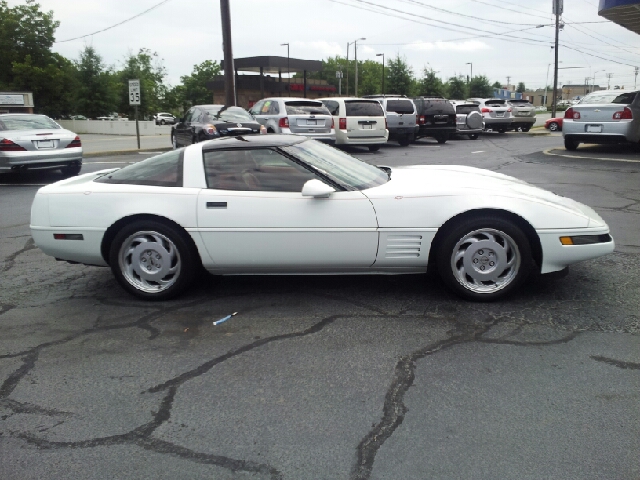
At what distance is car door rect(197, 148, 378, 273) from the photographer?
4422mm

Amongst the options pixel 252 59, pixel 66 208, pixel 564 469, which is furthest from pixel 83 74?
pixel 564 469

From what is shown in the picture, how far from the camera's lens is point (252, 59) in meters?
45.2

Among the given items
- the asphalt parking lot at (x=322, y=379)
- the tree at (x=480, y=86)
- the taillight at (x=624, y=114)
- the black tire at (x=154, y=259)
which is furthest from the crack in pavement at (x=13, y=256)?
the tree at (x=480, y=86)

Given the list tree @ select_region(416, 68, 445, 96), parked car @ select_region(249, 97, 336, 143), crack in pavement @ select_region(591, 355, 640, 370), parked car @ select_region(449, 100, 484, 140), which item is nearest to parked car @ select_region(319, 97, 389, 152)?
parked car @ select_region(249, 97, 336, 143)

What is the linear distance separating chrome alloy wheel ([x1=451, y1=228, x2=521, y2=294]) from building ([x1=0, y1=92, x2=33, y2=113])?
108 ft

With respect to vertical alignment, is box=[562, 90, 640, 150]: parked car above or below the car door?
above

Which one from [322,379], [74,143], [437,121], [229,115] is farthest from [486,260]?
[437,121]

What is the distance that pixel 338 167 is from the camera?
4.85 meters

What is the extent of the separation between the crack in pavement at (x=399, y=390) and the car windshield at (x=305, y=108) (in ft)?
46.5

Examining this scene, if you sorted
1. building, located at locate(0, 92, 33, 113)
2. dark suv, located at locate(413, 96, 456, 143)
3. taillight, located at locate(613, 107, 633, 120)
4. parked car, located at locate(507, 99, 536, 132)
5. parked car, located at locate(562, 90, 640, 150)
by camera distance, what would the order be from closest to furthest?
taillight, located at locate(613, 107, 633, 120) < parked car, located at locate(562, 90, 640, 150) < dark suv, located at locate(413, 96, 456, 143) < parked car, located at locate(507, 99, 536, 132) < building, located at locate(0, 92, 33, 113)

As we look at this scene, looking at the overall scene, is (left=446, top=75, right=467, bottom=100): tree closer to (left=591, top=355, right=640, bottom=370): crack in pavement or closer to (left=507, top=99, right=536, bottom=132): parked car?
(left=507, top=99, right=536, bottom=132): parked car

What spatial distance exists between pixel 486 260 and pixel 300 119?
13540 mm

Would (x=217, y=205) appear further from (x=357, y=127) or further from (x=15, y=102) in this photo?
(x=15, y=102)

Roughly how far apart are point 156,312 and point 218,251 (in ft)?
2.05
